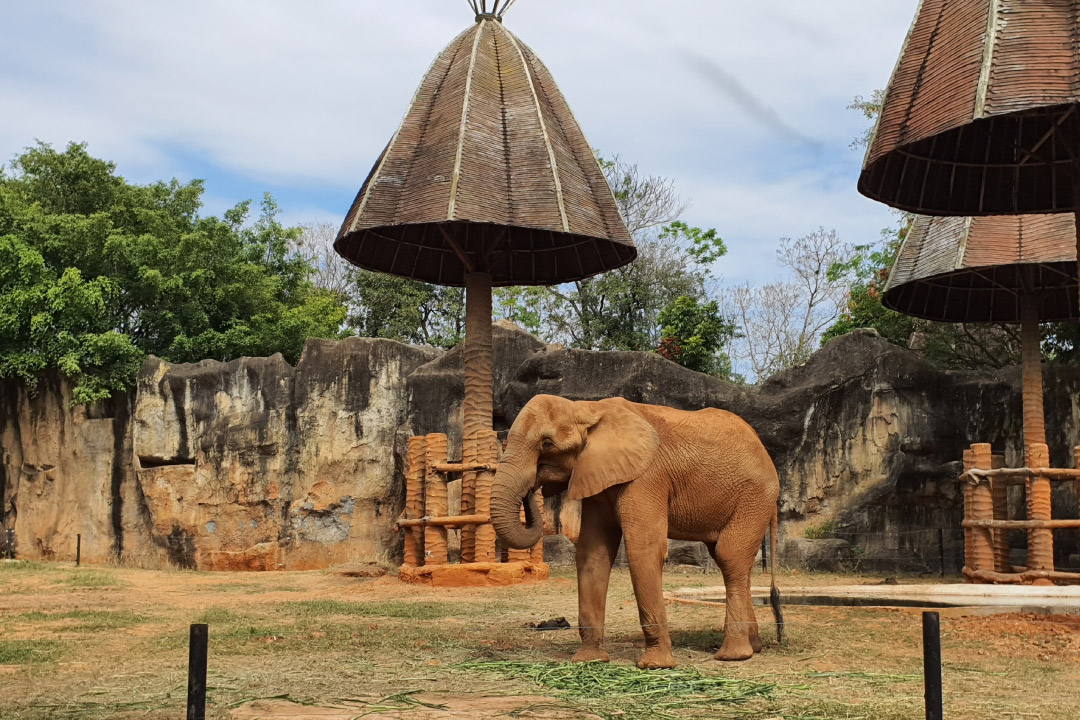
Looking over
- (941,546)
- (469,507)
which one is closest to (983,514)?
(941,546)

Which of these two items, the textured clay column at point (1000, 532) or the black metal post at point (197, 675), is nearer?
the black metal post at point (197, 675)

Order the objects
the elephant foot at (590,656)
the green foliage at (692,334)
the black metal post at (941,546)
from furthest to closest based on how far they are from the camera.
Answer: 1. the green foliage at (692,334)
2. the black metal post at (941,546)
3. the elephant foot at (590,656)

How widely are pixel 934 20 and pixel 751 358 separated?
86.2 feet

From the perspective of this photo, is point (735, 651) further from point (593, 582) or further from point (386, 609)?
point (386, 609)

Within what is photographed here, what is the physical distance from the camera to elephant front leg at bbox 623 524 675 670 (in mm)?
7164

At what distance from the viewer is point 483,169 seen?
1476 cm

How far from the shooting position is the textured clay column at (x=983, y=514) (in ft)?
46.3

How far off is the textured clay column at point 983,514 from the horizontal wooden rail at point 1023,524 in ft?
0.37

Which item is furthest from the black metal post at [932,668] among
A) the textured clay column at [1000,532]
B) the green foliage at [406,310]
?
the green foliage at [406,310]

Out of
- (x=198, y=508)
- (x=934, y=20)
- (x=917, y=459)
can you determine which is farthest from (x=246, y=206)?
(x=934, y=20)

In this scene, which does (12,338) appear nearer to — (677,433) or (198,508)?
(198,508)

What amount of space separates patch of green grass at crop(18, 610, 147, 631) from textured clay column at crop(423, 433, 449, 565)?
4.40m

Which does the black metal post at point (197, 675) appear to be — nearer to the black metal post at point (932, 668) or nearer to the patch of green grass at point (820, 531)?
the black metal post at point (932, 668)

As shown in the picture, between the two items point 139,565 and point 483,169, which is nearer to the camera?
point 483,169
